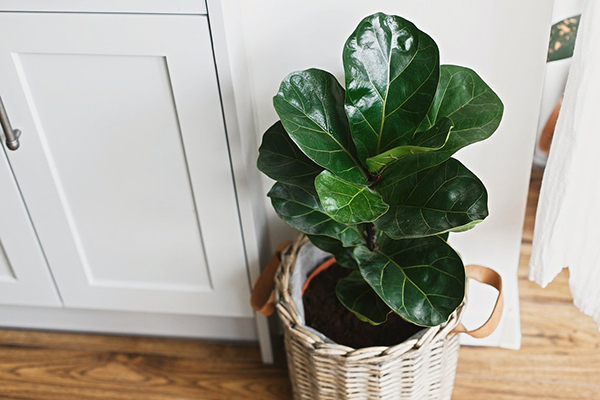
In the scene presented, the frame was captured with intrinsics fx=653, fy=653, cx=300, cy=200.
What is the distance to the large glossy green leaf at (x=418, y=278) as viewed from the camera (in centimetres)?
100

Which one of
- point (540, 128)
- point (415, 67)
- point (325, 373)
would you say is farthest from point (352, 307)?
point (540, 128)

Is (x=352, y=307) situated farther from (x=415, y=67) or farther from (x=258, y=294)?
(x=415, y=67)

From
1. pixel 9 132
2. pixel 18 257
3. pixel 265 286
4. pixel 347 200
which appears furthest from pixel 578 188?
pixel 18 257

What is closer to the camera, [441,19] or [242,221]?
[441,19]

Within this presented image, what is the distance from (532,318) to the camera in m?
1.57

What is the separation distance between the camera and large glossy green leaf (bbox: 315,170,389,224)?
3.08 feet

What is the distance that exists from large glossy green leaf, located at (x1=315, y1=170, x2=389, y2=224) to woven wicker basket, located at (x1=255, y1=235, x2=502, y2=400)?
271 mm

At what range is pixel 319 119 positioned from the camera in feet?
3.31

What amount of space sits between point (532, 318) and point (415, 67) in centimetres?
87

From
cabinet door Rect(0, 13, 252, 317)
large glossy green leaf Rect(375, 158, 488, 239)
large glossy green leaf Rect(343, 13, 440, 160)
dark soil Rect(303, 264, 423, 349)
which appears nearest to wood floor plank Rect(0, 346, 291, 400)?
cabinet door Rect(0, 13, 252, 317)

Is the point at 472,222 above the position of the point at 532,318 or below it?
above

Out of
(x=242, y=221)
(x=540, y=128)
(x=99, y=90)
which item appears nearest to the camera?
(x=99, y=90)

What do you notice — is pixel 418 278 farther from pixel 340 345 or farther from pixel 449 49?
pixel 449 49

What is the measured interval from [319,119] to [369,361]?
423 millimetres
